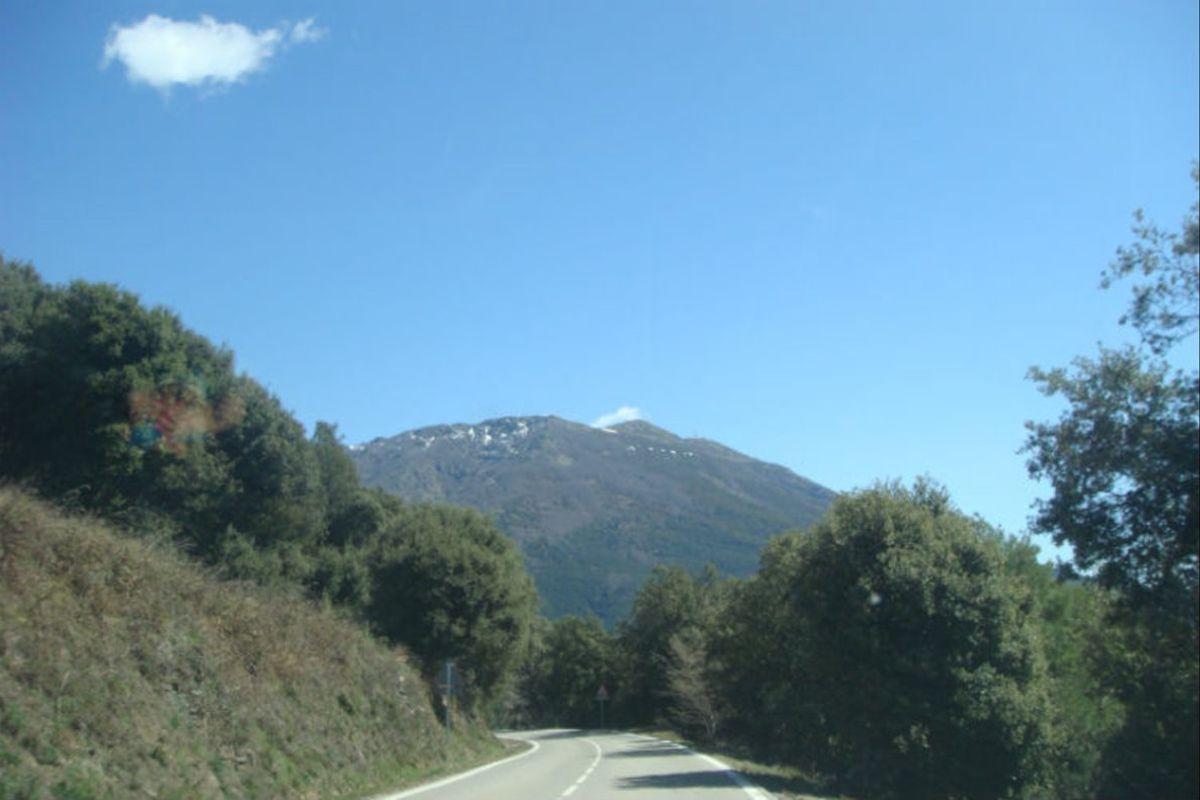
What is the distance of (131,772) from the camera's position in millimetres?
11969

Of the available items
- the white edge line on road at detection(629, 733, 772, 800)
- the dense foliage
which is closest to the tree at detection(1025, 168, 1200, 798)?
the white edge line on road at detection(629, 733, 772, 800)

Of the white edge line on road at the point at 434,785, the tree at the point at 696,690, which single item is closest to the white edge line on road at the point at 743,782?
the white edge line on road at the point at 434,785

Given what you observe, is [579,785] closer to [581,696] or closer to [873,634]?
[873,634]

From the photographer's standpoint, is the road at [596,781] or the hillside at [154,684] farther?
the road at [596,781]

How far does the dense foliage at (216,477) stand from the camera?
25.3m

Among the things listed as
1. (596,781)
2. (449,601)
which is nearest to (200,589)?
(596,781)

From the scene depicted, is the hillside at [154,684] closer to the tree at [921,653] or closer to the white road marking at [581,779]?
the white road marking at [581,779]

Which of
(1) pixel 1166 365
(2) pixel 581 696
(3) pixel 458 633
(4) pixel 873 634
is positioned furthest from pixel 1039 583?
(2) pixel 581 696

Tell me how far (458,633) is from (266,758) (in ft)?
62.4

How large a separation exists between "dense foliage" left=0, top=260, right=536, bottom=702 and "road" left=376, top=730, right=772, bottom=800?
22.8 feet

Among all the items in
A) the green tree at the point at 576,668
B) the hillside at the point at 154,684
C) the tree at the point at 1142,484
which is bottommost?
the green tree at the point at 576,668

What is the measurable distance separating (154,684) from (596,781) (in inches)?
394

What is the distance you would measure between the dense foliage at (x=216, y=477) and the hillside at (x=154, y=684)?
3.24 m

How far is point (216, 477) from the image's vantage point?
29.1 metres
